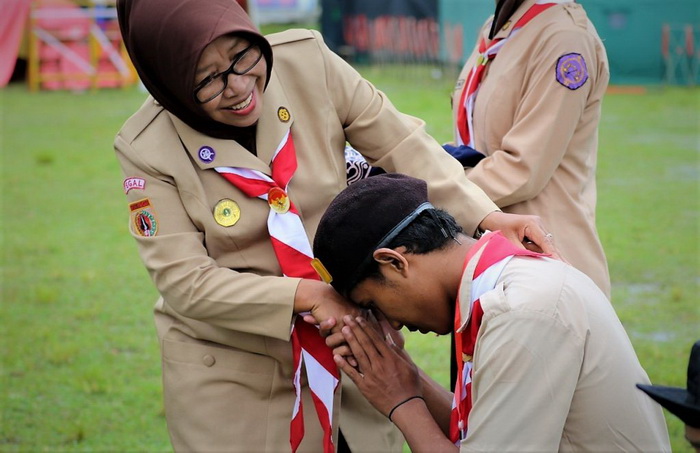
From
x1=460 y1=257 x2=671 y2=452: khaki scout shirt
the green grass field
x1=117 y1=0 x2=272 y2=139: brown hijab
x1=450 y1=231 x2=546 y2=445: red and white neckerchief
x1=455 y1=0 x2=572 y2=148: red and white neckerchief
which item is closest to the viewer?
x1=460 y1=257 x2=671 y2=452: khaki scout shirt

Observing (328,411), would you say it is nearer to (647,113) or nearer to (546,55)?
(546,55)

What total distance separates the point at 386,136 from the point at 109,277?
17.8 ft

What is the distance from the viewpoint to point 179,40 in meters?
2.83

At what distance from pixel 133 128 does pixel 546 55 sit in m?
1.60

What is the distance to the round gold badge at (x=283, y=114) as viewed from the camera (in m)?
3.14

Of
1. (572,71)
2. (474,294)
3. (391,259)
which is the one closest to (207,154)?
(391,259)

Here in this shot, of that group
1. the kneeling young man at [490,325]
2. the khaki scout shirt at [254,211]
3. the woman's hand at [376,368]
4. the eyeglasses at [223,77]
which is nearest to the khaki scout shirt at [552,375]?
the kneeling young man at [490,325]

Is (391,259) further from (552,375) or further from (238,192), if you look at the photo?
(238,192)

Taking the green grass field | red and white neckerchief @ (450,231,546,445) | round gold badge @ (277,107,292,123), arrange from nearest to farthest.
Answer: red and white neckerchief @ (450,231,546,445) < round gold badge @ (277,107,292,123) < the green grass field

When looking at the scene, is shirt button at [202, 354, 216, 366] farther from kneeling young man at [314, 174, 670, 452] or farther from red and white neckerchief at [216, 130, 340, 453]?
kneeling young man at [314, 174, 670, 452]

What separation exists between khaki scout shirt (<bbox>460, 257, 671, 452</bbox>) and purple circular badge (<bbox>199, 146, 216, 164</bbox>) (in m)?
1.09

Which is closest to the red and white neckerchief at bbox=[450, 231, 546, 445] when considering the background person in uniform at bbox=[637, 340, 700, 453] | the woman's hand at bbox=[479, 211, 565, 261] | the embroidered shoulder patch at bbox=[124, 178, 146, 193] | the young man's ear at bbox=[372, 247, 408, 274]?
the young man's ear at bbox=[372, 247, 408, 274]

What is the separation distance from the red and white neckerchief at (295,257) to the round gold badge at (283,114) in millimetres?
53

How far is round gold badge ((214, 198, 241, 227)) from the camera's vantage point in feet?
9.86
